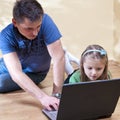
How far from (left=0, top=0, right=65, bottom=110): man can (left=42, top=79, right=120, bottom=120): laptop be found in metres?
0.12

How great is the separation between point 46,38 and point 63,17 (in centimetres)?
103

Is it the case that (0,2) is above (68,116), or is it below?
above

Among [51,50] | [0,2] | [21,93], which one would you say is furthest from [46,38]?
[0,2]

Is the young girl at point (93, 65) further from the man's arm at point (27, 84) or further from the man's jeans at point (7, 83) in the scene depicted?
the man's jeans at point (7, 83)

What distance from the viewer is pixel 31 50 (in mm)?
1977

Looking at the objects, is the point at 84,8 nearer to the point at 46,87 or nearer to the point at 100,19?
the point at 100,19

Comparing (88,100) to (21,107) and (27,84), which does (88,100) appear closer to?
(27,84)

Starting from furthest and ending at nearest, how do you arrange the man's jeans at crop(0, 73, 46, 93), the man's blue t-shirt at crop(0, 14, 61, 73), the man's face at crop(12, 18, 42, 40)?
the man's jeans at crop(0, 73, 46, 93)
the man's blue t-shirt at crop(0, 14, 61, 73)
the man's face at crop(12, 18, 42, 40)

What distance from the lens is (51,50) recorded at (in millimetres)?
1880

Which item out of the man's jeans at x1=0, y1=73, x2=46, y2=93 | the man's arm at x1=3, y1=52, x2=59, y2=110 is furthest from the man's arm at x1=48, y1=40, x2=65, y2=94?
the man's jeans at x1=0, y1=73, x2=46, y2=93

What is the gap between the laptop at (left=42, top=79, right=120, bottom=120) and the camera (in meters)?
1.38

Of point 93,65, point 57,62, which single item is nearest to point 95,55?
point 93,65

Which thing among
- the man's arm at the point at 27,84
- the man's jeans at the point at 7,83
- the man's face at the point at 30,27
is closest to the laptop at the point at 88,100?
the man's arm at the point at 27,84

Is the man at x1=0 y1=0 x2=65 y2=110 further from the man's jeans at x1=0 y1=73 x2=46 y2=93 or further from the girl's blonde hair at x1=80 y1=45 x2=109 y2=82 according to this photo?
the girl's blonde hair at x1=80 y1=45 x2=109 y2=82
